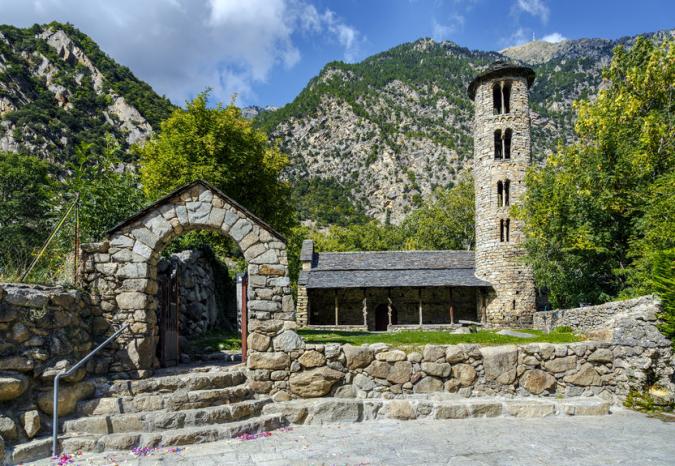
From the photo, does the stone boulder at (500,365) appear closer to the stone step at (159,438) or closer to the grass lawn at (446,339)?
the grass lawn at (446,339)

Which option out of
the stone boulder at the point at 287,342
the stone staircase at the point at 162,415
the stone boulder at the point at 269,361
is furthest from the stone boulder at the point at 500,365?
the stone staircase at the point at 162,415

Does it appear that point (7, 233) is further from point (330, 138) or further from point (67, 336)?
point (330, 138)

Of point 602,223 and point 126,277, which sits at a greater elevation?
point 602,223

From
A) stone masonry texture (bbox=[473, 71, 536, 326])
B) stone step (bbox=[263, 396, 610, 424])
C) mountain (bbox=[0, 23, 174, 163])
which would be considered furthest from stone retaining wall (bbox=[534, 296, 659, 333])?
mountain (bbox=[0, 23, 174, 163])

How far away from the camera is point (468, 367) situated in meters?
8.41

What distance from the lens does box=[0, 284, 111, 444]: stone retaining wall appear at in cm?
600

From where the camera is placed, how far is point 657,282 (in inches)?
342

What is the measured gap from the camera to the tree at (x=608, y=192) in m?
16.6

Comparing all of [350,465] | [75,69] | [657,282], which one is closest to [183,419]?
[350,465]

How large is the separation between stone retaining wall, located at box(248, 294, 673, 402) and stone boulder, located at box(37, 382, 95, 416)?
2.51 m

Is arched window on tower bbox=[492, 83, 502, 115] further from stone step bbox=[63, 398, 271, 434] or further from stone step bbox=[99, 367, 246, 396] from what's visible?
stone step bbox=[63, 398, 271, 434]

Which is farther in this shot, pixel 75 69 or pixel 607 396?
pixel 75 69

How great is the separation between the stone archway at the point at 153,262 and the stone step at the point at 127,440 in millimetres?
1645

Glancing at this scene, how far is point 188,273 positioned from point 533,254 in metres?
15.3
